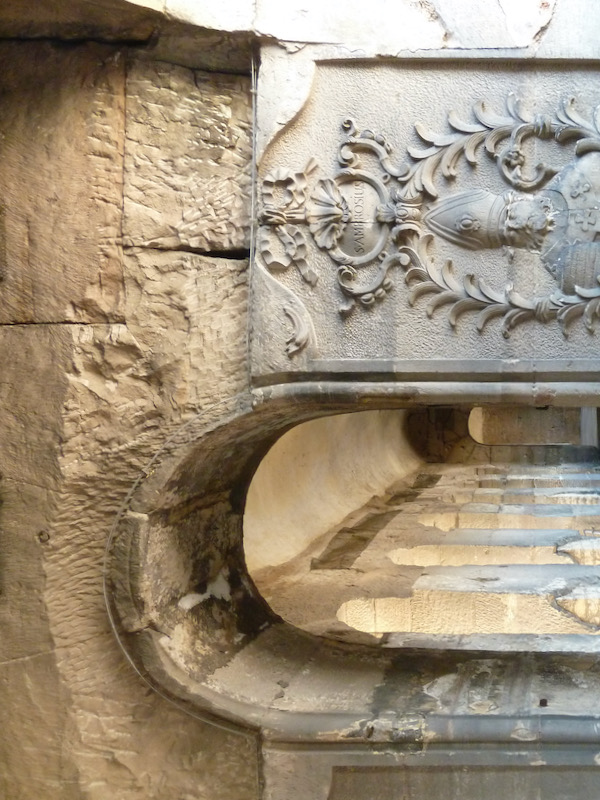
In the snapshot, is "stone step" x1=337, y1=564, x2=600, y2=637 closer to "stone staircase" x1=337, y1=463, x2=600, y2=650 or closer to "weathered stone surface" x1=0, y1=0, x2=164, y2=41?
"stone staircase" x1=337, y1=463, x2=600, y2=650

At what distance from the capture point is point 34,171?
2.27 meters

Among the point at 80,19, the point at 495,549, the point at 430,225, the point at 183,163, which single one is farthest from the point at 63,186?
the point at 495,549

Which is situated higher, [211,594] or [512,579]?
[211,594]

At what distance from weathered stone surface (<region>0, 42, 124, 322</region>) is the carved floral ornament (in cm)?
46

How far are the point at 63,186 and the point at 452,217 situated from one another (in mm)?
1108

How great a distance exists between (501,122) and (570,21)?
0.34 meters

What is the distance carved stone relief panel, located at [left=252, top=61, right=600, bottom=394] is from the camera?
2131 millimetres

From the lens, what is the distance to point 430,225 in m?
2.20

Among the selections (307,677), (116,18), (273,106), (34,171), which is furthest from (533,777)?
(116,18)

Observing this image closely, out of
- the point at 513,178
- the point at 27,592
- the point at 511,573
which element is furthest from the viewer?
the point at 511,573

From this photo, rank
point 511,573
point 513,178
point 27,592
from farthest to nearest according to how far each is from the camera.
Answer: point 511,573, point 27,592, point 513,178

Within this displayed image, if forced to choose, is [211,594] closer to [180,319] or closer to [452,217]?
[180,319]

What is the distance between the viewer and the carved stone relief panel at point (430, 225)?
6.99ft

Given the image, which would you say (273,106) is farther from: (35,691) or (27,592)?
(35,691)
